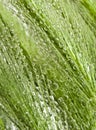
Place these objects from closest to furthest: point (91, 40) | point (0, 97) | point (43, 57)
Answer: point (0, 97) → point (43, 57) → point (91, 40)

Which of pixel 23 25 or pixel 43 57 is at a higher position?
pixel 23 25

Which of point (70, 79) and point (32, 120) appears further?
point (70, 79)

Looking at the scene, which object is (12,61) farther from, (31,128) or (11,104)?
(31,128)

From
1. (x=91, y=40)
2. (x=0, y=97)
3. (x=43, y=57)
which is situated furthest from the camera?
(x=91, y=40)

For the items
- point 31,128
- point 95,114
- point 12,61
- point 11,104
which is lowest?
point 95,114

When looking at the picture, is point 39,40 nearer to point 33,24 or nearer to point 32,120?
point 33,24

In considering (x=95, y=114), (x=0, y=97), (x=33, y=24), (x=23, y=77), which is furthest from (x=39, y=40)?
(x=95, y=114)

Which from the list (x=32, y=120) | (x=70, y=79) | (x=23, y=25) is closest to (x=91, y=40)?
(x=70, y=79)
